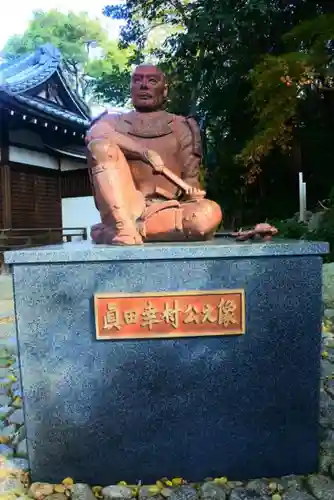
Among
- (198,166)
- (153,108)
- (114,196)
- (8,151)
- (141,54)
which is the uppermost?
(141,54)

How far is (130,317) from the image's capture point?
6.61 ft

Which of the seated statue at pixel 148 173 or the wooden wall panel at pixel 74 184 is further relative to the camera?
the wooden wall panel at pixel 74 184

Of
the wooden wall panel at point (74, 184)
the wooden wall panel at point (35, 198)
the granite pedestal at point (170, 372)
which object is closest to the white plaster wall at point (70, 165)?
the wooden wall panel at point (74, 184)

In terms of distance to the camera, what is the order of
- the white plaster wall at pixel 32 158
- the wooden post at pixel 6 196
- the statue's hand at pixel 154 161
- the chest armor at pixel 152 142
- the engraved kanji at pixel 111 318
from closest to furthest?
the engraved kanji at pixel 111 318 → the statue's hand at pixel 154 161 → the chest armor at pixel 152 142 → the wooden post at pixel 6 196 → the white plaster wall at pixel 32 158

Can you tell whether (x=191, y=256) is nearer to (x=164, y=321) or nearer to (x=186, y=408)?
(x=164, y=321)

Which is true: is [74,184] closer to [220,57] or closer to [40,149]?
[40,149]

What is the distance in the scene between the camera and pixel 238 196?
1141 cm

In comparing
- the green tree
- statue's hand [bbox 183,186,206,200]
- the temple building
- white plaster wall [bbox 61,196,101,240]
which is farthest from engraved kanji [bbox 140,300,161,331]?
white plaster wall [bbox 61,196,101,240]

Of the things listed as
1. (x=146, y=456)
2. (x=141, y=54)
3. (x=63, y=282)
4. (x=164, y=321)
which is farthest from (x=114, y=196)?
(x=141, y=54)

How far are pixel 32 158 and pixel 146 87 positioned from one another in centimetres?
813

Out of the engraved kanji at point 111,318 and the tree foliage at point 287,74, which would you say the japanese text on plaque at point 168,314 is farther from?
the tree foliage at point 287,74

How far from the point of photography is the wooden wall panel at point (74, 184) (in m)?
11.4

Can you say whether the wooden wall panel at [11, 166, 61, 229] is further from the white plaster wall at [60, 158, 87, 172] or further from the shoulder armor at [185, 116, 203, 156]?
the shoulder armor at [185, 116, 203, 156]

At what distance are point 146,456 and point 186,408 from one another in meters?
0.27
